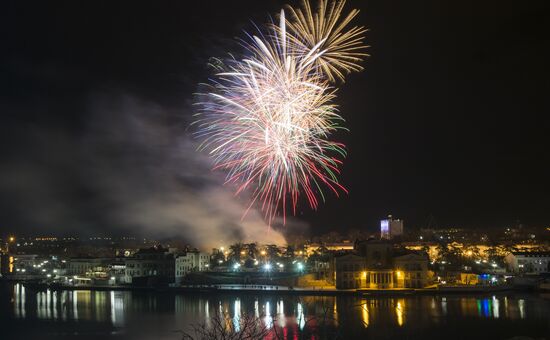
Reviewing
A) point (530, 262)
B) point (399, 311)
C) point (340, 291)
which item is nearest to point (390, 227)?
point (530, 262)

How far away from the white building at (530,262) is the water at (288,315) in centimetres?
705

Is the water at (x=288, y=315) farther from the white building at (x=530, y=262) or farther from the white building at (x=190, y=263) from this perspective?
the white building at (x=530, y=262)

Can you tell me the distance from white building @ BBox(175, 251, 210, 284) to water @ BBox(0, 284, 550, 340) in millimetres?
3781

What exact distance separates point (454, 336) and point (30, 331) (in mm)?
8162

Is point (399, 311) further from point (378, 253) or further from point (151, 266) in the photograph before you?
point (151, 266)

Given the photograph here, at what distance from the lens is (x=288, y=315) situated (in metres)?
12.4

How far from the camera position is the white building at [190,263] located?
21.6 m

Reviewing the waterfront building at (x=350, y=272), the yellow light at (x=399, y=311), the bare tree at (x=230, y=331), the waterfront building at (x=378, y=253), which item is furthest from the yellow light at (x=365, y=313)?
the waterfront building at (x=378, y=253)

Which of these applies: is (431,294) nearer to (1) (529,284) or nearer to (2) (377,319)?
(1) (529,284)

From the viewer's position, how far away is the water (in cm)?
1029

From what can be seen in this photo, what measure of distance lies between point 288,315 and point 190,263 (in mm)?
11201

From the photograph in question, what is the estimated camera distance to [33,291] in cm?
2078

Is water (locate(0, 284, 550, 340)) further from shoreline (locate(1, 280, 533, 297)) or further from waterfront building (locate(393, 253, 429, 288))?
waterfront building (locate(393, 253, 429, 288))

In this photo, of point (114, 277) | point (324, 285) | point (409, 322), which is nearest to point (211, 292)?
point (324, 285)
